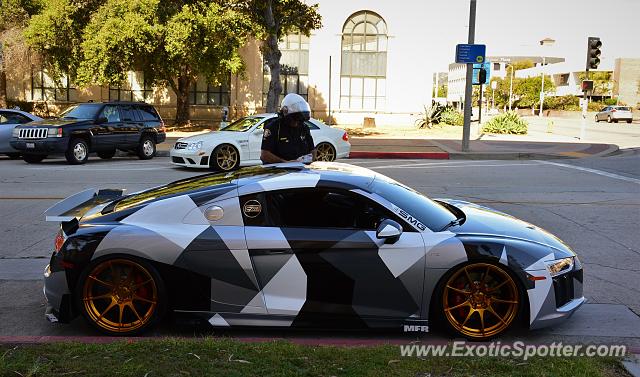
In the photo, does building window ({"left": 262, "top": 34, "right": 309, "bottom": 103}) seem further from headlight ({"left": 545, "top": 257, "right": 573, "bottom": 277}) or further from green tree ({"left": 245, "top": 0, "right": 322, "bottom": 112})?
headlight ({"left": 545, "top": 257, "right": 573, "bottom": 277})

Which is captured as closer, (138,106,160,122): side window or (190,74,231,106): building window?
(138,106,160,122): side window

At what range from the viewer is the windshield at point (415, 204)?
15.8 ft

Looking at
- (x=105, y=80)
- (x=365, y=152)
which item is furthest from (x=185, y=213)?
(x=105, y=80)

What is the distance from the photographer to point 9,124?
58.8 feet

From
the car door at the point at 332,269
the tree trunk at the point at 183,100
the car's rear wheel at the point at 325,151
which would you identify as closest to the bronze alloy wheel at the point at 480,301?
the car door at the point at 332,269

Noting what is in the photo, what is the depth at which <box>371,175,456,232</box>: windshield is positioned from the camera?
481cm

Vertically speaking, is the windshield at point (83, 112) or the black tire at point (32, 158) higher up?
the windshield at point (83, 112)

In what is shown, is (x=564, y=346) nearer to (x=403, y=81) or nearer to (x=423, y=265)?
(x=423, y=265)

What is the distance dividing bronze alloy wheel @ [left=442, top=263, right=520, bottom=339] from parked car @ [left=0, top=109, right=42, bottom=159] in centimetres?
1606

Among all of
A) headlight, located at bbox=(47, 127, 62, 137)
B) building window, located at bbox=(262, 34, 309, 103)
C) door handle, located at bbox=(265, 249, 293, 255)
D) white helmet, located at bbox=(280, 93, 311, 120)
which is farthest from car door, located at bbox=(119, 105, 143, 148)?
building window, located at bbox=(262, 34, 309, 103)

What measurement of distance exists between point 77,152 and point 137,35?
9.56m

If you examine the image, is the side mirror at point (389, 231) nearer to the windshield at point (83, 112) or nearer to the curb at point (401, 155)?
the windshield at point (83, 112)

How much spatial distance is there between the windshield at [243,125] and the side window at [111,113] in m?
3.94

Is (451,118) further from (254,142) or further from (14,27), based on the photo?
(14,27)
